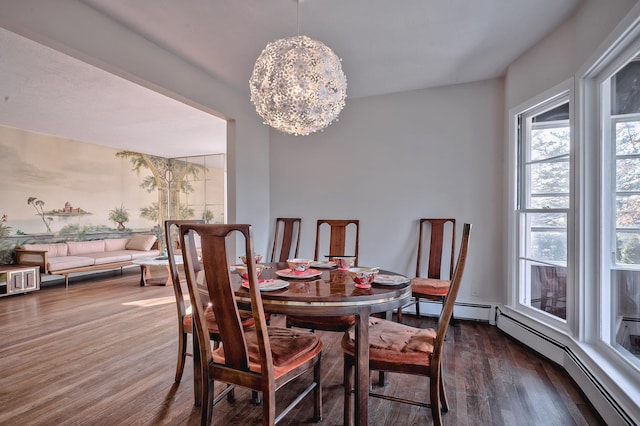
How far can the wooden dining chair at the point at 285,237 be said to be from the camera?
14.4 ft

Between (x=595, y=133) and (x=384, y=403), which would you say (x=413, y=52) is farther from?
(x=384, y=403)

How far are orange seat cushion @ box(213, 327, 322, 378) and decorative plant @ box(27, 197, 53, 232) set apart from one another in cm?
623

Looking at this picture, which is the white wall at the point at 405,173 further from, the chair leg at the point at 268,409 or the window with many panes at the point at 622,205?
the chair leg at the point at 268,409

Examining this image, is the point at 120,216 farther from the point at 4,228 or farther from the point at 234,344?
A: the point at 234,344

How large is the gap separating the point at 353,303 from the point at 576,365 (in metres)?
1.84

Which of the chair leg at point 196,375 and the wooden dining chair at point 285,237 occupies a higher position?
the wooden dining chair at point 285,237

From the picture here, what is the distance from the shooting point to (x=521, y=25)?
2.62 meters

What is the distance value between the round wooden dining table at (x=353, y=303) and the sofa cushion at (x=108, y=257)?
5736 mm

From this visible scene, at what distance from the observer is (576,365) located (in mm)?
2287

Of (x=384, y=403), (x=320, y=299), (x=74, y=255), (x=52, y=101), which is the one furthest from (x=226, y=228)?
(x=74, y=255)

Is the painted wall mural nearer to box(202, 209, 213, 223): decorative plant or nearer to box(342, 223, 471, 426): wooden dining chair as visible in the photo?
box(202, 209, 213, 223): decorative plant

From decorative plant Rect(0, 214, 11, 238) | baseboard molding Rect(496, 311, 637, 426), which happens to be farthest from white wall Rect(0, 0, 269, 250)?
decorative plant Rect(0, 214, 11, 238)

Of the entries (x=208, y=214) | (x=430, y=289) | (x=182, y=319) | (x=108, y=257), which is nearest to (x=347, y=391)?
(x=182, y=319)

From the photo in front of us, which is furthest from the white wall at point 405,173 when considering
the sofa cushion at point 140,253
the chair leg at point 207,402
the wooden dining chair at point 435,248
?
the sofa cushion at point 140,253
